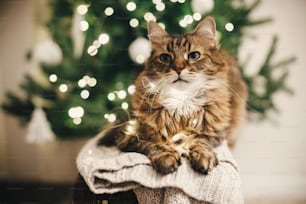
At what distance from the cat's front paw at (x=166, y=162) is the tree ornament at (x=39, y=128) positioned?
1.53 feet

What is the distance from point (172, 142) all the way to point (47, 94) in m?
0.51

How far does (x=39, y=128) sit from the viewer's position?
1421mm

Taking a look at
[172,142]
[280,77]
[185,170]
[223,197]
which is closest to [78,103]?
[172,142]

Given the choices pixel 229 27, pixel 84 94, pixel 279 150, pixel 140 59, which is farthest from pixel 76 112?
pixel 279 150

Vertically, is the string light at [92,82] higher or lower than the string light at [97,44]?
lower

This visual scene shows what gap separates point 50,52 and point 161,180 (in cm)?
62

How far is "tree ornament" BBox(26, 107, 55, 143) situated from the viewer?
141 centimetres

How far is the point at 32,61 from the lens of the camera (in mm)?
1410

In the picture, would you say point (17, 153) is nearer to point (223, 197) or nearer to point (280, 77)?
point (223, 197)

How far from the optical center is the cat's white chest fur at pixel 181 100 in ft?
4.16

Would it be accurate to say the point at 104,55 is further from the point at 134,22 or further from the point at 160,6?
the point at 160,6

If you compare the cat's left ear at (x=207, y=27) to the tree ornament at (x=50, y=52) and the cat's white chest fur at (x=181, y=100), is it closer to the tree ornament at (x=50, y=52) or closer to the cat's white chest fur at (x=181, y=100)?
the cat's white chest fur at (x=181, y=100)

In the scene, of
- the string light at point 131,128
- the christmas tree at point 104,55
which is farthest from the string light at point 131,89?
the string light at point 131,128

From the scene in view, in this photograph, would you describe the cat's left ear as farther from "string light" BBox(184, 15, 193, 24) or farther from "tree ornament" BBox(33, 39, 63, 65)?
"tree ornament" BBox(33, 39, 63, 65)
